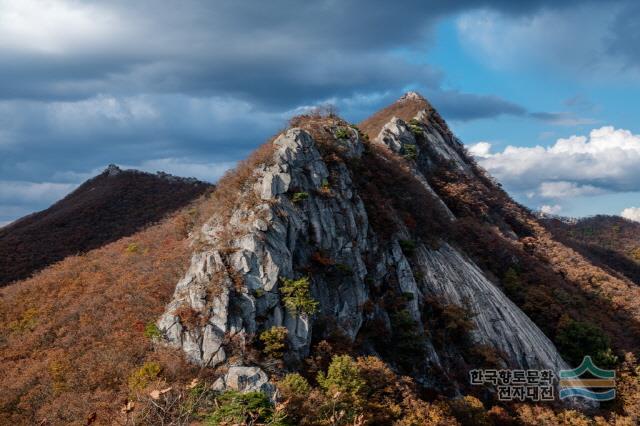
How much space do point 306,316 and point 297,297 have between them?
1.03 metres

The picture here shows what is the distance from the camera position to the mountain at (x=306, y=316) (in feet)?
66.5

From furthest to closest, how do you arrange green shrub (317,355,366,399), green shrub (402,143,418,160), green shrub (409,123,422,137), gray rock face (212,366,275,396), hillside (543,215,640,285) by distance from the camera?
1. hillside (543,215,640,285)
2. green shrub (409,123,422,137)
3. green shrub (402,143,418,160)
4. green shrub (317,355,366,399)
5. gray rock face (212,366,275,396)

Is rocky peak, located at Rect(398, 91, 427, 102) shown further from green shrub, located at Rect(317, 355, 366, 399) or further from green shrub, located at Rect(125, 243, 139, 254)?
green shrub, located at Rect(317, 355, 366, 399)

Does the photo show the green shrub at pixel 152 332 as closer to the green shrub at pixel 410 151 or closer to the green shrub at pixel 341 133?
the green shrub at pixel 341 133

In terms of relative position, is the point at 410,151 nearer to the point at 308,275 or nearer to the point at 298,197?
the point at 298,197

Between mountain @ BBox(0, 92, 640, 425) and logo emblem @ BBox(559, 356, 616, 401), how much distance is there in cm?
86

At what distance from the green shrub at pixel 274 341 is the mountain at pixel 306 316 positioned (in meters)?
0.07

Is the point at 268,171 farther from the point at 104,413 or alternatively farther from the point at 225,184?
the point at 104,413

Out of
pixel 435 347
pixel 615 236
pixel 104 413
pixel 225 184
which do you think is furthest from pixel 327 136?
pixel 615 236

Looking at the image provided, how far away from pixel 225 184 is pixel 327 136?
9570 mm

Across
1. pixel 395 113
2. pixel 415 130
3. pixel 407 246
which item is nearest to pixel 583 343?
pixel 407 246

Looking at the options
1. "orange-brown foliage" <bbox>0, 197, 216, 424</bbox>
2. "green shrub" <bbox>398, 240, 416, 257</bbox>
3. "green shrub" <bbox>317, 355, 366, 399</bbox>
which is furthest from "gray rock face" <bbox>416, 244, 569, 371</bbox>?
"orange-brown foliage" <bbox>0, 197, 216, 424</bbox>

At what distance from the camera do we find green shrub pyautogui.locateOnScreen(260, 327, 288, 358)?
2152 centimetres

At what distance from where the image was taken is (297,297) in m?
23.6
